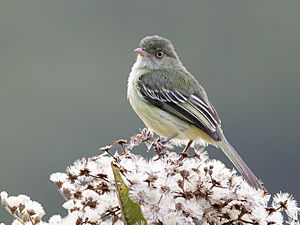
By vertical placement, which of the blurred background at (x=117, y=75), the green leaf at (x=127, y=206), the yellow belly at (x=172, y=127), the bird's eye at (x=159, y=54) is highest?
the blurred background at (x=117, y=75)

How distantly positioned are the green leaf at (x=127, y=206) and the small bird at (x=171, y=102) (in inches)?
110

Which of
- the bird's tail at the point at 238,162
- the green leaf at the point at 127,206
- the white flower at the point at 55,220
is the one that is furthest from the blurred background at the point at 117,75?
the green leaf at the point at 127,206

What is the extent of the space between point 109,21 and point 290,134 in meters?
21.5

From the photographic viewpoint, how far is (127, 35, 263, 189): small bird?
324 inches

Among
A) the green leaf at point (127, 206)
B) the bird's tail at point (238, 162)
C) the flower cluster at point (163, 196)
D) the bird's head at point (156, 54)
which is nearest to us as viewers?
the green leaf at point (127, 206)

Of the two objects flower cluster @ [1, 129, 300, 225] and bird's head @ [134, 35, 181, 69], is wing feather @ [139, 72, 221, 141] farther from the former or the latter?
flower cluster @ [1, 129, 300, 225]

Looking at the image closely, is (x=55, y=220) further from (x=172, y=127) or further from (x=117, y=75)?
(x=117, y=75)

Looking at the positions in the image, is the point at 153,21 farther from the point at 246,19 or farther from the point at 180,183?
the point at 180,183

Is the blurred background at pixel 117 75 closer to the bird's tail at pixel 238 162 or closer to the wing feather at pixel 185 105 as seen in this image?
the wing feather at pixel 185 105

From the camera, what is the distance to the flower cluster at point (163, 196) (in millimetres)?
4742

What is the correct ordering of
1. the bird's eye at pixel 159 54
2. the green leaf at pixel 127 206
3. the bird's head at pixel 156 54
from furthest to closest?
the bird's eye at pixel 159 54, the bird's head at pixel 156 54, the green leaf at pixel 127 206

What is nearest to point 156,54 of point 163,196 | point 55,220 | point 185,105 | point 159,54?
point 159,54

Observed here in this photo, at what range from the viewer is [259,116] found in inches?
1545

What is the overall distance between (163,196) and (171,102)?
4.00m
